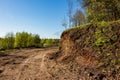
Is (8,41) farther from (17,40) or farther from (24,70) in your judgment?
(24,70)

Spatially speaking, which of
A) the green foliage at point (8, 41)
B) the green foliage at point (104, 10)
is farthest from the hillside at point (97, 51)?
the green foliage at point (8, 41)

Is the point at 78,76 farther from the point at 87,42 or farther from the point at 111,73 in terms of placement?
the point at 87,42

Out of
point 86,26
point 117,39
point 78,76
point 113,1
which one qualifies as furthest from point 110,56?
point 113,1

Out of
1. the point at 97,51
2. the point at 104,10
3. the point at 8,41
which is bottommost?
the point at 97,51

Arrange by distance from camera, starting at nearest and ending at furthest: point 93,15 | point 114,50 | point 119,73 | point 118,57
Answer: point 119,73
point 118,57
point 114,50
point 93,15

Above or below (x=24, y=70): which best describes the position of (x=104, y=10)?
above

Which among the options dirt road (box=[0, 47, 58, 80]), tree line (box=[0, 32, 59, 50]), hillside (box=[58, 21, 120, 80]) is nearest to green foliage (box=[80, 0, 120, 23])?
hillside (box=[58, 21, 120, 80])

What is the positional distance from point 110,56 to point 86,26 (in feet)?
15.6

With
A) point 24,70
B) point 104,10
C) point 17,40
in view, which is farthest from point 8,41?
point 24,70

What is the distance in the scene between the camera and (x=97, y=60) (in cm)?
1087

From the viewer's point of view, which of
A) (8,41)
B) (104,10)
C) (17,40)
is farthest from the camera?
(8,41)

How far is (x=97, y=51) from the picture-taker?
37.7 ft

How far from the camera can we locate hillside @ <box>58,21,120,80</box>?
30.8 feet

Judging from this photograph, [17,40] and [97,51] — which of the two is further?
[17,40]
